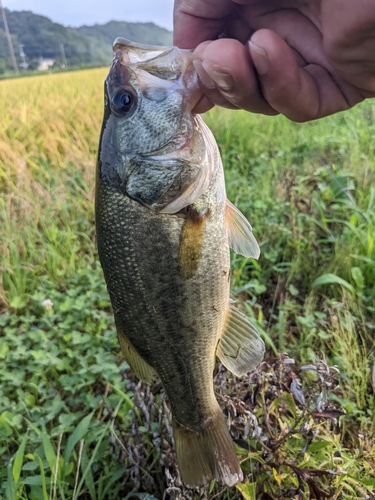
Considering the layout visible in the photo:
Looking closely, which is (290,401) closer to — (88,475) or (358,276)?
(88,475)

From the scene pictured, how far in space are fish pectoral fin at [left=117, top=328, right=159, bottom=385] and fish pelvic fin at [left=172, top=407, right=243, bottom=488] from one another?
0.73 feet

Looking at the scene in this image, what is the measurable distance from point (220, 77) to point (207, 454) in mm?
1373

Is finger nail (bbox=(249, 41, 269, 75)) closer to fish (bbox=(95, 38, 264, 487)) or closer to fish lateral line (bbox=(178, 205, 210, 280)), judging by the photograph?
fish (bbox=(95, 38, 264, 487))

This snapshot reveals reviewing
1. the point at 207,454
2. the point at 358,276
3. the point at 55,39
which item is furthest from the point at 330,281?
the point at 55,39

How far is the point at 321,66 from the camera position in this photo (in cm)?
150

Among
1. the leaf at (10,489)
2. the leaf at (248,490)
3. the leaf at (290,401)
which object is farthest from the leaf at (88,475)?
the leaf at (290,401)

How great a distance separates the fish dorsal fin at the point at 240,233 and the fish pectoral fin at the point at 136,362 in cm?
57

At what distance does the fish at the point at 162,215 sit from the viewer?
1333 millimetres

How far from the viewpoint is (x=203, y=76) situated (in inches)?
46.7

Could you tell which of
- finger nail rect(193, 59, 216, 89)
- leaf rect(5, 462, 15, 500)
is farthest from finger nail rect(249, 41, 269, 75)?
leaf rect(5, 462, 15, 500)

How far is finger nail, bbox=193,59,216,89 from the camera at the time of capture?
1.16 metres

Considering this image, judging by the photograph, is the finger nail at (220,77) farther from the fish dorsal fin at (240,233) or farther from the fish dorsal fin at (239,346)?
the fish dorsal fin at (239,346)

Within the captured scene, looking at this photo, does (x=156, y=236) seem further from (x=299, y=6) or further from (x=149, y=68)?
(x=299, y=6)

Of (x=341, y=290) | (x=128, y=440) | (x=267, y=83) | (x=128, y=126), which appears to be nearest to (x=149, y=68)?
(x=128, y=126)
